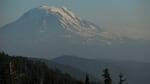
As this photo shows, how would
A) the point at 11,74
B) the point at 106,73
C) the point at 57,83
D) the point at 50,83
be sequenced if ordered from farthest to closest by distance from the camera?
the point at 57,83, the point at 50,83, the point at 106,73, the point at 11,74

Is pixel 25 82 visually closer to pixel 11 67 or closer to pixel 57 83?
pixel 57 83

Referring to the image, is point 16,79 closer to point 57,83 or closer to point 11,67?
point 11,67

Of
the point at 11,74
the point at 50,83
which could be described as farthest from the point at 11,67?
the point at 50,83

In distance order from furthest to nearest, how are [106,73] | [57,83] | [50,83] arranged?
[57,83], [50,83], [106,73]

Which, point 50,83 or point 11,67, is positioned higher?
point 50,83

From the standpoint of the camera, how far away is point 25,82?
18500 cm

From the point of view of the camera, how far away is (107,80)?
6494 centimetres

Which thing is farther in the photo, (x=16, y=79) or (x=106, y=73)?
(x=106, y=73)

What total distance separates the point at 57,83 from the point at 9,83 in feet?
452

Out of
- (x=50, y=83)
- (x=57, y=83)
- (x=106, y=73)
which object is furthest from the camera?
(x=57, y=83)

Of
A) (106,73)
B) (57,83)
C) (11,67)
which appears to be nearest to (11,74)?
(11,67)

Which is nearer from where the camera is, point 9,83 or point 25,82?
point 9,83

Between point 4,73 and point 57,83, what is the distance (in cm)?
13725

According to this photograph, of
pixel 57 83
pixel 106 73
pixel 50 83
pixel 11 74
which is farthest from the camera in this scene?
pixel 57 83
